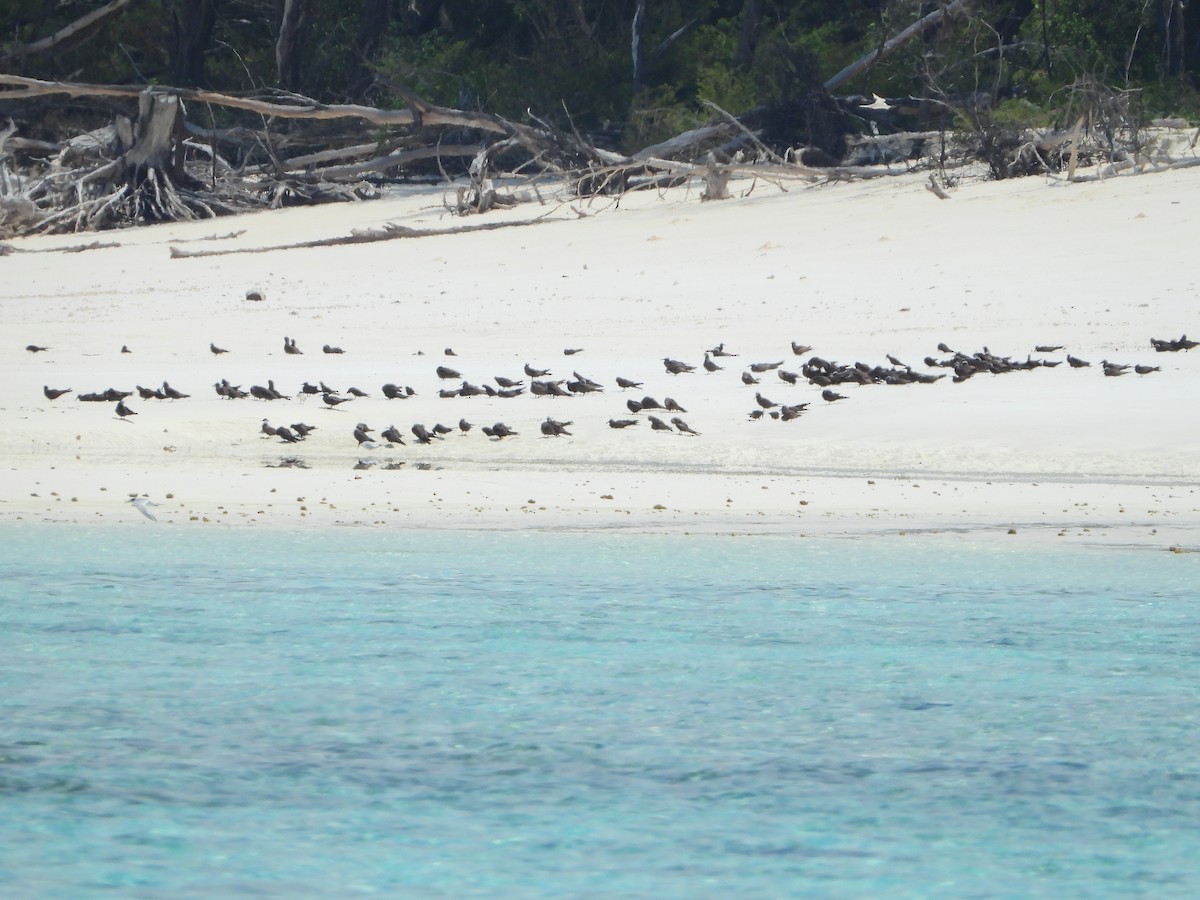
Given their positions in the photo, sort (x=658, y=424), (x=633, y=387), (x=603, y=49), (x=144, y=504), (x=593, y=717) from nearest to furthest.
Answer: (x=593, y=717) < (x=144, y=504) < (x=658, y=424) < (x=633, y=387) < (x=603, y=49)

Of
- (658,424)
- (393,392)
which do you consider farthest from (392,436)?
(658,424)

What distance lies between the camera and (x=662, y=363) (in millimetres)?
10062

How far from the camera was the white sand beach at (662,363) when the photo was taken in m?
7.05

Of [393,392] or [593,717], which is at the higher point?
[593,717]

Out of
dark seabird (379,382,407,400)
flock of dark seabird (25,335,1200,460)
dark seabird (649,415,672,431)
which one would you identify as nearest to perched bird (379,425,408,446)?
flock of dark seabird (25,335,1200,460)

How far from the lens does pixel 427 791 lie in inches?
141

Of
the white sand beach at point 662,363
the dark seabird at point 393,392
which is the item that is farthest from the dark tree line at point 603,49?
the dark seabird at point 393,392

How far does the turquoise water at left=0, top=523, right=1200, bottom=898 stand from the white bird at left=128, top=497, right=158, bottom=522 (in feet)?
1.30

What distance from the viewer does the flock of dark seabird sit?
26.7 ft

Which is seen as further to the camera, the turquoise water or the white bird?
the white bird

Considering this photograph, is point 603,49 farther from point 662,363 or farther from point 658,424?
point 658,424

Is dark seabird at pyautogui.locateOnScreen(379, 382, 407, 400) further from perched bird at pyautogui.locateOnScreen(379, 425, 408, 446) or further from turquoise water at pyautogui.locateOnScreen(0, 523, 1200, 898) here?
turquoise water at pyautogui.locateOnScreen(0, 523, 1200, 898)

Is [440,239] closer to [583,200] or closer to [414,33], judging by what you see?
[583,200]

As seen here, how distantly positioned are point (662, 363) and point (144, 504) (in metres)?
3.86
